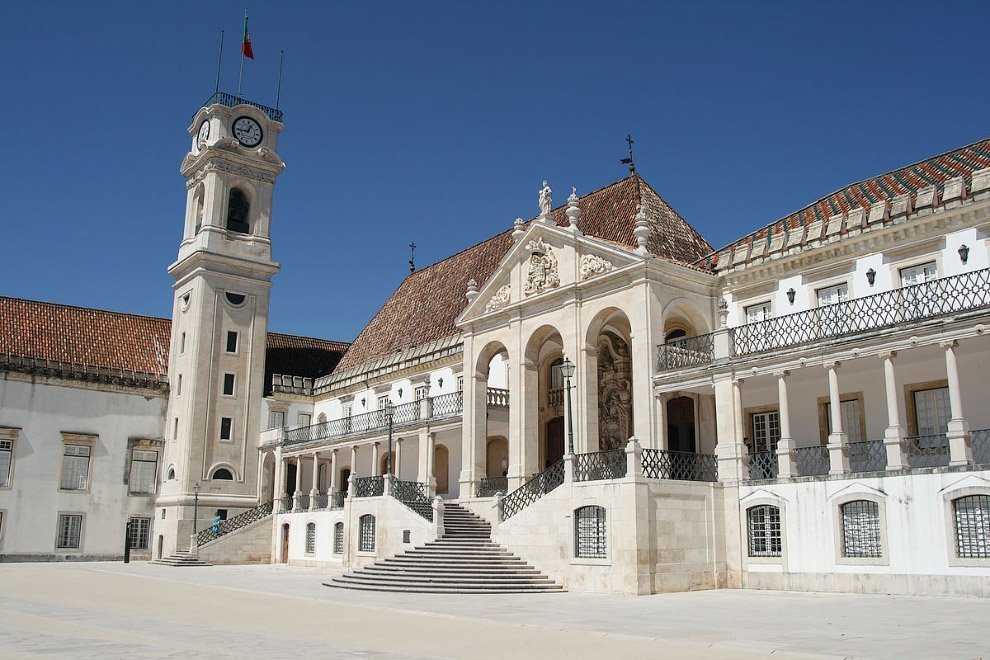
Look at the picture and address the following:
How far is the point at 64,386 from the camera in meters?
41.2

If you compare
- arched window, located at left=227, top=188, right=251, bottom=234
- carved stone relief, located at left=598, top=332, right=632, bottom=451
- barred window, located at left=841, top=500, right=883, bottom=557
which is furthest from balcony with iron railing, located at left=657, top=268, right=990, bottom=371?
arched window, located at left=227, top=188, right=251, bottom=234

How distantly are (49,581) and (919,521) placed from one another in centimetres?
2179

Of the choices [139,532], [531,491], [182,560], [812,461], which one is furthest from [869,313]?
[139,532]

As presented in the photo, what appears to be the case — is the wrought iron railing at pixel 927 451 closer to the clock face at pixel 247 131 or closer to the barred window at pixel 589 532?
the barred window at pixel 589 532

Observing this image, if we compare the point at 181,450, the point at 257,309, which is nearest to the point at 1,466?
the point at 181,450

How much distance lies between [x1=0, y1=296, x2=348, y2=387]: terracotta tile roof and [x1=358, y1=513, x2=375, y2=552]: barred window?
61.8ft

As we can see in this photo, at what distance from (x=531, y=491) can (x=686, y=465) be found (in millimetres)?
4228

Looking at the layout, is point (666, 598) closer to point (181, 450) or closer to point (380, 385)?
point (380, 385)

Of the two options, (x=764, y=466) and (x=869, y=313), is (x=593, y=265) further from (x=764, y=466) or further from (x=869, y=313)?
(x=869, y=313)

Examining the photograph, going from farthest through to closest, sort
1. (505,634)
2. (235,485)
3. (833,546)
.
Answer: (235,485), (833,546), (505,634)

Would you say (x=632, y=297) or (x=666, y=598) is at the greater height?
(x=632, y=297)

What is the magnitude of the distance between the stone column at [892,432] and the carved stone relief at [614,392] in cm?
955

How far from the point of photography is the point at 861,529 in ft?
62.4

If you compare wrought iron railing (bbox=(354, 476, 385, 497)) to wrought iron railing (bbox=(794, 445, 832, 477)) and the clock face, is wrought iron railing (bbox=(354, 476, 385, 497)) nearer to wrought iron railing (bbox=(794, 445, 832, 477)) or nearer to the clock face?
wrought iron railing (bbox=(794, 445, 832, 477))
